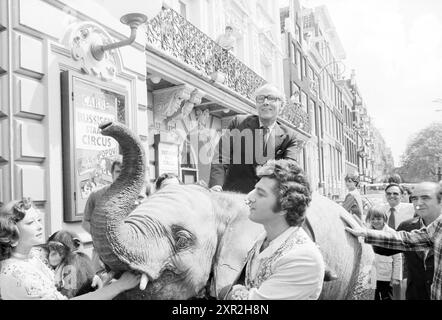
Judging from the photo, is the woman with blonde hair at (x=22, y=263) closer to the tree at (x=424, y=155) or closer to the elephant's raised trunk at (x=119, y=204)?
the elephant's raised trunk at (x=119, y=204)

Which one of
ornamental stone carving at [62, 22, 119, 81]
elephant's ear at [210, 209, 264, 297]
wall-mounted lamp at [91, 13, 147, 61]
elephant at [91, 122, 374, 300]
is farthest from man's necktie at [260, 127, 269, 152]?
ornamental stone carving at [62, 22, 119, 81]

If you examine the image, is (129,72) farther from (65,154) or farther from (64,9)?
(65,154)

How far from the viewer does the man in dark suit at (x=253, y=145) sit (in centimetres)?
304

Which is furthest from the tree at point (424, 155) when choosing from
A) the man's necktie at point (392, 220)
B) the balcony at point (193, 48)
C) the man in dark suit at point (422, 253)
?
the balcony at point (193, 48)

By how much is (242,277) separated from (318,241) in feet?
2.20

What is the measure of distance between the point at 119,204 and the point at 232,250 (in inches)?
25.7

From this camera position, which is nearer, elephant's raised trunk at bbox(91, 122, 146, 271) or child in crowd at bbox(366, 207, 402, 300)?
elephant's raised trunk at bbox(91, 122, 146, 271)

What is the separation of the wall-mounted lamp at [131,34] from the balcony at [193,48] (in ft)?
6.39

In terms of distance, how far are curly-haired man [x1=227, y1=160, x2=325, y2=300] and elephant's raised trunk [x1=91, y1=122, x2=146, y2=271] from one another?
0.55 metres

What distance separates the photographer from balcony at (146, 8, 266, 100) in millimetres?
7809

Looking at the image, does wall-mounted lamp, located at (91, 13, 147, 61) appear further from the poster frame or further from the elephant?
the elephant

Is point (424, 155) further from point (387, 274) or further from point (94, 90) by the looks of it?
point (94, 90)

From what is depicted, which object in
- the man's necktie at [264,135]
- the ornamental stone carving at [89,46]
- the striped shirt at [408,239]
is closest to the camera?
the striped shirt at [408,239]

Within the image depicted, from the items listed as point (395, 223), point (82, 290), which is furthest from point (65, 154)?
point (395, 223)
